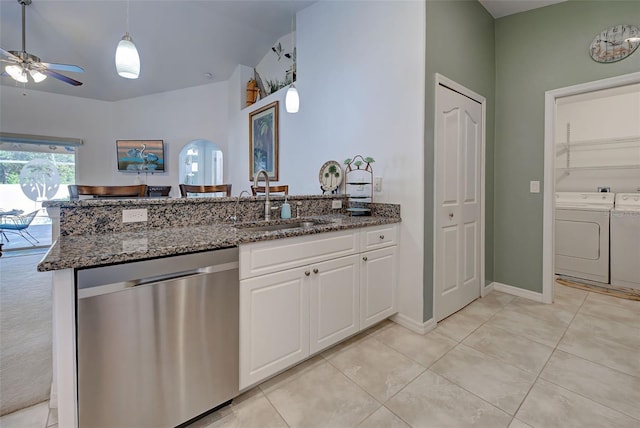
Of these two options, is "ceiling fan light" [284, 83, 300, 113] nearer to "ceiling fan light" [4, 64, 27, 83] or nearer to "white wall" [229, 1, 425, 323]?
"white wall" [229, 1, 425, 323]

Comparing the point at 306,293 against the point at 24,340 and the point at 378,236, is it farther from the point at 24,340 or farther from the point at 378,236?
the point at 24,340

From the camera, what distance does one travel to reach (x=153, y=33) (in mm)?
3691

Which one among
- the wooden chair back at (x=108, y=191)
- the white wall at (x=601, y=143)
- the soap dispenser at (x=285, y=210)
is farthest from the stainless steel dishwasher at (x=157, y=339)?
the white wall at (x=601, y=143)

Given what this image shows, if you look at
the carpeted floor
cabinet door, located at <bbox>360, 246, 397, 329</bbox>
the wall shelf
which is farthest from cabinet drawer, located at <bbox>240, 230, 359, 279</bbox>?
the wall shelf

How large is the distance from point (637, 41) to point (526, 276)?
2.18m

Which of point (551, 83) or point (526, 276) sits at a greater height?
point (551, 83)

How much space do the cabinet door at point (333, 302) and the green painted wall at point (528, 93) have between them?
6.72ft

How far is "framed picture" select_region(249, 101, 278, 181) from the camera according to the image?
13.1 ft

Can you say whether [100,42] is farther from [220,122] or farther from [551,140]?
[551,140]

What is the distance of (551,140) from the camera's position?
8.83 feet

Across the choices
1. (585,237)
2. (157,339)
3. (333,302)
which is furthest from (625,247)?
(157,339)

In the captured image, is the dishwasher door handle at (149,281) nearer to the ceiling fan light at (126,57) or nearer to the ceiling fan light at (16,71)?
the ceiling fan light at (126,57)

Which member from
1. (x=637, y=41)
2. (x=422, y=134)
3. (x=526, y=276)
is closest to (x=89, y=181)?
(x=422, y=134)

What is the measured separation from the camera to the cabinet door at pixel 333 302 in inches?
68.7
